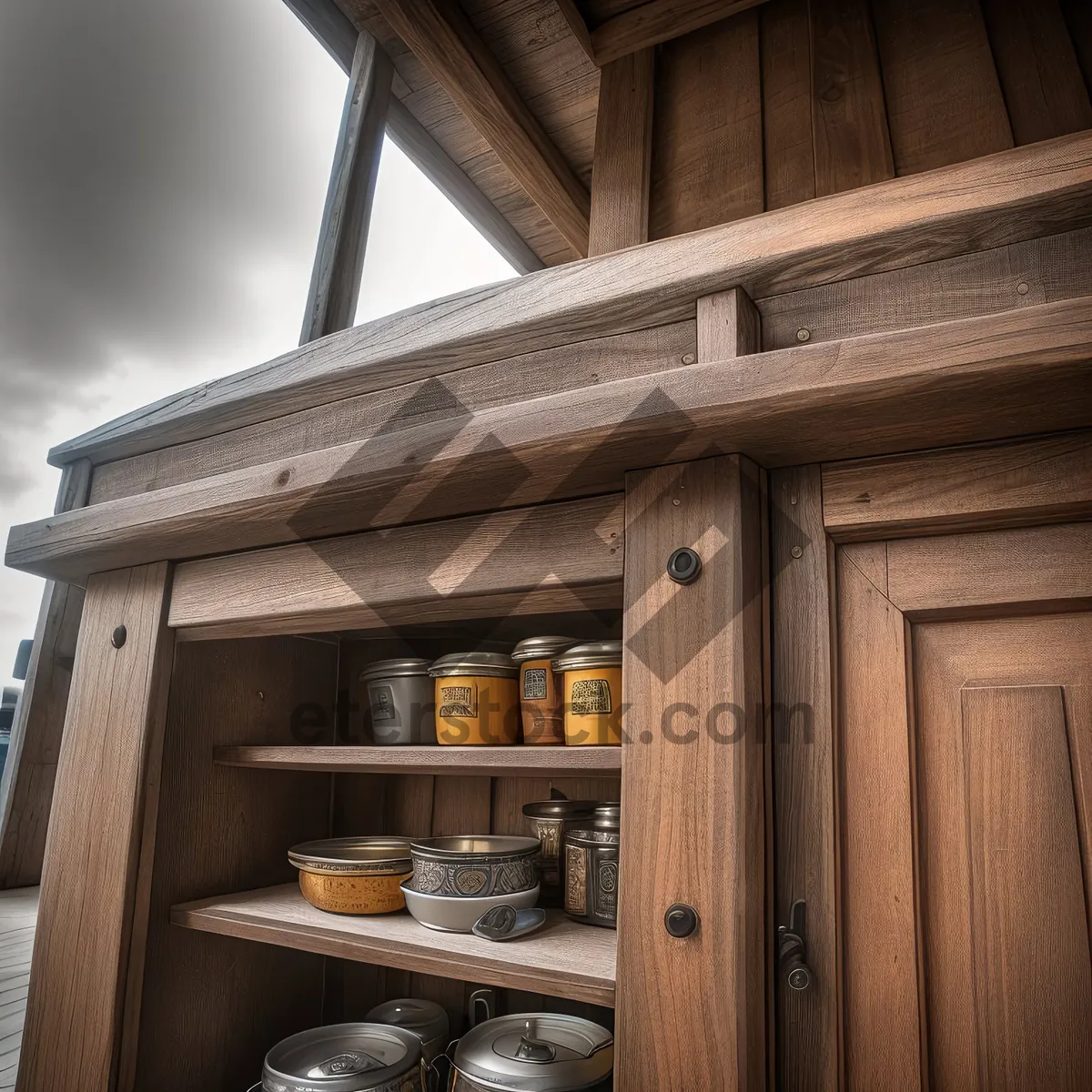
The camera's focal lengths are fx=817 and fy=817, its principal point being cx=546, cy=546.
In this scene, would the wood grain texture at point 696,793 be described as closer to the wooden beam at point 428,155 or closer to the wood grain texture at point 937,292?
the wood grain texture at point 937,292

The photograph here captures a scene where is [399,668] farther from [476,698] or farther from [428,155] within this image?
[428,155]

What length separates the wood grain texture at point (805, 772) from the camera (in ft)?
2.96

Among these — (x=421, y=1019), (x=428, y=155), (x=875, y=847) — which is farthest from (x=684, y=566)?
(x=428, y=155)

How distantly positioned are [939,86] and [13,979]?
7.68ft

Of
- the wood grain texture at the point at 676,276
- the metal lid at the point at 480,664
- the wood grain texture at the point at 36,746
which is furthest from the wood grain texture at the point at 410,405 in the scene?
the wood grain texture at the point at 36,746

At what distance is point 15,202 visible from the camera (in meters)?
1.98

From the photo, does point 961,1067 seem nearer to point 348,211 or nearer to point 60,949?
point 60,949

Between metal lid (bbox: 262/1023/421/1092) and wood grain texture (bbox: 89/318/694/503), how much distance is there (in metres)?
1.00

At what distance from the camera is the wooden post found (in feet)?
5.72

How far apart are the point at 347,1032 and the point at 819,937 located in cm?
93

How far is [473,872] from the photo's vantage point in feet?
4.08

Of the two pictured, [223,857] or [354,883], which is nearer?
[354,883]

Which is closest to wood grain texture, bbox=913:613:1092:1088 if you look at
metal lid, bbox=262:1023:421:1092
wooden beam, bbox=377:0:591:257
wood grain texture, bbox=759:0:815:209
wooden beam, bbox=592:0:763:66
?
wood grain texture, bbox=759:0:815:209

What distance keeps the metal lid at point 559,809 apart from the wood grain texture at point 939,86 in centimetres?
113
